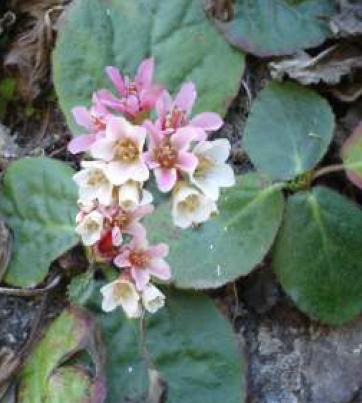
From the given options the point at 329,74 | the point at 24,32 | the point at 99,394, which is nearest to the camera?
the point at 99,394

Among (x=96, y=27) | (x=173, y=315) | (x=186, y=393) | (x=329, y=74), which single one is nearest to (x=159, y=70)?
(x=96, y=27)

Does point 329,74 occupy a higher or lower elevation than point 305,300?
higher

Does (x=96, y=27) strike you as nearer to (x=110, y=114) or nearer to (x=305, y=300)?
(x=110, y=114)

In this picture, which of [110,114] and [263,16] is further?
[263,16]

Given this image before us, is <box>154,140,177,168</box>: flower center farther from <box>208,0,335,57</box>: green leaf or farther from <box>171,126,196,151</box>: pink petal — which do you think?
<box>208,0,335,57</box>: green leaf

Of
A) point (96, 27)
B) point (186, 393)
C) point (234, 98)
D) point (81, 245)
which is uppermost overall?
point (96, 27)

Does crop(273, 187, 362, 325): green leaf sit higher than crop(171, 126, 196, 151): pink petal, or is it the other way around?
crop(171, 126, 196, 151): pink petal

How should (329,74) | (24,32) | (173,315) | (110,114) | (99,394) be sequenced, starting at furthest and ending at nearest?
(24,32) → (329,74) → (173,315) → (99,394) → (110,114)

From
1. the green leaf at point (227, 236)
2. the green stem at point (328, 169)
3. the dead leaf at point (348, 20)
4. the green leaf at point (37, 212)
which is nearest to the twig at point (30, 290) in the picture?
the green leaf at point (37, 212)

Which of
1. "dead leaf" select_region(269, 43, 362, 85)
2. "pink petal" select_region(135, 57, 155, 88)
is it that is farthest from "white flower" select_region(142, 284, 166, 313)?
"dead leaf" select_region(269, 43, 362, 85)
